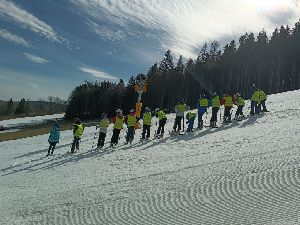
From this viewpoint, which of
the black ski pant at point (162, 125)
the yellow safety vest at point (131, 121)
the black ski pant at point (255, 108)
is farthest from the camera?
the black ski pant at point (255, 108)

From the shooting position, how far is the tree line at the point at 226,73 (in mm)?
89375

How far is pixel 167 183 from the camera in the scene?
1274 centimetres

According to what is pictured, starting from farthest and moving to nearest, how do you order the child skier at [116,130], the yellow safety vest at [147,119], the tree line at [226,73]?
the tree line at [226,73], the yellow safety vest at [147,119], the child skier at [116,130]

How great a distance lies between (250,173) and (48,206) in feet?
20.0

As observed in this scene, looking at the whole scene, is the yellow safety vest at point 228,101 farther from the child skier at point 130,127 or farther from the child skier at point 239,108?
the child skier at point 130,127

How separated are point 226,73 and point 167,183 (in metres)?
86.0

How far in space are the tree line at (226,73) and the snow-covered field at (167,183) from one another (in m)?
70.4

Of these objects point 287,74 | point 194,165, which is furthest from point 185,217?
point 287,74

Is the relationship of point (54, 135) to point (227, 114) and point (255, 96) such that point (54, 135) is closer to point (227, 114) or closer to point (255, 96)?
point (227, 114)

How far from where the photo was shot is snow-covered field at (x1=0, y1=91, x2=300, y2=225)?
977 cm

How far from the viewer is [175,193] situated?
11.6 metres

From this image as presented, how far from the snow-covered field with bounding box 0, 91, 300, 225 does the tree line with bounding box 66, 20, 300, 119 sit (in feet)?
231

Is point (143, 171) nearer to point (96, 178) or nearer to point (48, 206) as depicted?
point (96, 178)

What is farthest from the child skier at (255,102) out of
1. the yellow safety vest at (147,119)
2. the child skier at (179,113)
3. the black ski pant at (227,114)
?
the yellow safety vest at (147,119)
